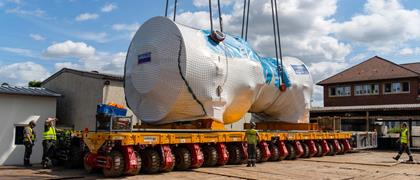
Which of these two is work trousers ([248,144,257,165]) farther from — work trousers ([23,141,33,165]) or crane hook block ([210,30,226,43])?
work trousers ([23,141,33,165])

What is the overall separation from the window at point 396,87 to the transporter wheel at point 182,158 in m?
30.1

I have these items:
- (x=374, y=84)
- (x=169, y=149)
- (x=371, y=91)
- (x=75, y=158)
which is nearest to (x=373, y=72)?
(x=374, y=84)

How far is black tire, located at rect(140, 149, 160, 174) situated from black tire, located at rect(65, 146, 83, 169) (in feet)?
7.94

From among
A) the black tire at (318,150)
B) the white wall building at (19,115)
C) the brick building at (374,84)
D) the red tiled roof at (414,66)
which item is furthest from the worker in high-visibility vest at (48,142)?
the red tiled roof at (414,66)

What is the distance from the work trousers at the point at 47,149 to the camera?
13.7 meters

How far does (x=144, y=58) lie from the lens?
13.6 meters

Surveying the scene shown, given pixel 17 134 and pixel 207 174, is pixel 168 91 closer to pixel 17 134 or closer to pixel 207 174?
pixel 207 174

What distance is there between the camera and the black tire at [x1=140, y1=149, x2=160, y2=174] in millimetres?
11766

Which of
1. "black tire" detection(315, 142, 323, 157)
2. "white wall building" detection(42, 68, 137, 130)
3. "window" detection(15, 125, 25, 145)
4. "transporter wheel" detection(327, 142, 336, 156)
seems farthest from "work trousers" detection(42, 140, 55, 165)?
"transporter wheel" detection(327, 142, 336, 156)

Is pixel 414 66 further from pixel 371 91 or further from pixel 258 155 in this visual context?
pixel 258 155

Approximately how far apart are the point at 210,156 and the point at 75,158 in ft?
13.4

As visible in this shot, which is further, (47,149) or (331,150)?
(331,150)

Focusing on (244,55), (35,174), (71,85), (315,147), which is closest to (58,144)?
(35,174)

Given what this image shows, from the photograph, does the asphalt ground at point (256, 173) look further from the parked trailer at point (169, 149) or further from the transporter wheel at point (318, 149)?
the transporter wheel at point (318, 149)
